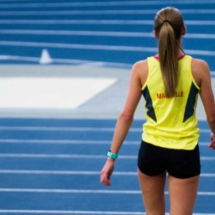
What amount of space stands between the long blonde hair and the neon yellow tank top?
40 millimetres

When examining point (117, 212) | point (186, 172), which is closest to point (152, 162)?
point (186, 172)

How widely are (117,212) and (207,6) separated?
1106 centimetres

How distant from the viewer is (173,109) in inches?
161

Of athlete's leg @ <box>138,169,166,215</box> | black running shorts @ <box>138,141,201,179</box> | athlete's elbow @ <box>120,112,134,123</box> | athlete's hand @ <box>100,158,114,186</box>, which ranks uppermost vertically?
athlete's elbow @ <box>120,112,134,123</box>

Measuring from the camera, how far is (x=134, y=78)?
4059 millimetres

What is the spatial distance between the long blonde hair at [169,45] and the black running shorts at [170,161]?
31 cm

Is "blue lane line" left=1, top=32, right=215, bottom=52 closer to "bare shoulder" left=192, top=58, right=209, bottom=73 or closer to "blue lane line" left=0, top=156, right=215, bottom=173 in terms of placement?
"blue lane line" left=0, top=156, right=215, bottom=173

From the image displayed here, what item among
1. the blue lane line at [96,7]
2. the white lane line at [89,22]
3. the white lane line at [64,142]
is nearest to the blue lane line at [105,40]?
the white lane line at [89,22]

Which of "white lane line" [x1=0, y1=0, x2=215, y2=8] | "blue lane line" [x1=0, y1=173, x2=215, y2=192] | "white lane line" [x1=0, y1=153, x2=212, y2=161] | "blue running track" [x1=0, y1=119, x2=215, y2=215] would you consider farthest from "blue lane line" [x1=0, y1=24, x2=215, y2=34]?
"blue lane line" [x1=0, y1=173, x2=215, y2=192]

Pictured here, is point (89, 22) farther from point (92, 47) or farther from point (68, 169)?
point (68, 169)

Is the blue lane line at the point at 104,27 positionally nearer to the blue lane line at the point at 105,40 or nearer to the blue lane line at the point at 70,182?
the blue lane line at the point at 105,40

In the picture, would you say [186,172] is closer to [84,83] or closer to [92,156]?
[92,156]

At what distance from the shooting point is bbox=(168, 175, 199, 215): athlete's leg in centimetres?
409

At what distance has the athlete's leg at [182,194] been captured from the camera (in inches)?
161
